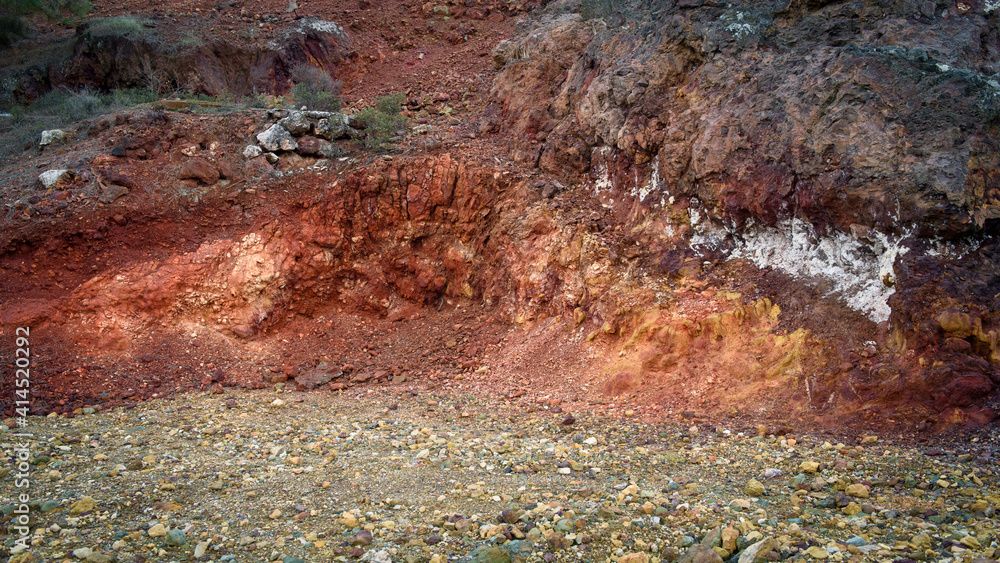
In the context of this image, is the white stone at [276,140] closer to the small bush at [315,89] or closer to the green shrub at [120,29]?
the small bush at [315,89]

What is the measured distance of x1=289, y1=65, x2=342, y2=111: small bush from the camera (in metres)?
12.3

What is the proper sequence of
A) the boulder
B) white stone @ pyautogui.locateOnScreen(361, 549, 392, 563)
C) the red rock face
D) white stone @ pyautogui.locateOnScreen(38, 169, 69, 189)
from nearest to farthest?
1. white stone @ pyautogui.locateOnScreen(361, 549, 392, 563)
2. the red rock face
3. white stone @ pyautogui.locateOnScreen(38, 169, 69, 189)
4. the boulder

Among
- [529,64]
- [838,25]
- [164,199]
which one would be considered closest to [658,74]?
[838,25]

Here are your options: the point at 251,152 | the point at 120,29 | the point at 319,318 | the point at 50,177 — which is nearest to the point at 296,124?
the point at 251,152

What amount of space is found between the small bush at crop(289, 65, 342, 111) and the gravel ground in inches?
290

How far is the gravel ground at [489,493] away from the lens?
407 cm

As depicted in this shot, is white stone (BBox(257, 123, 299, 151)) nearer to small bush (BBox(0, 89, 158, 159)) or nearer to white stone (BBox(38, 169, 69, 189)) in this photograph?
white stone (BBox(38, 169, 69, 189))

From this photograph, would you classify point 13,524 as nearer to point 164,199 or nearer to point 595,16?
point 164,199

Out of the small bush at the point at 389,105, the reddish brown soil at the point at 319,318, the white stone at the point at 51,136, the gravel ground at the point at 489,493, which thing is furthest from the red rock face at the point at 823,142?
the white stone at the point at 51,136

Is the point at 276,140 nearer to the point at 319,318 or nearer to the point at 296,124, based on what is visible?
the point at 296,124

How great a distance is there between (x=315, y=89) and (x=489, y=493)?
35.2ft

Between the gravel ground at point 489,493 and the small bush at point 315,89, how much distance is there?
24.1 ft

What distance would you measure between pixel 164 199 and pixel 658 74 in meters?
8.06

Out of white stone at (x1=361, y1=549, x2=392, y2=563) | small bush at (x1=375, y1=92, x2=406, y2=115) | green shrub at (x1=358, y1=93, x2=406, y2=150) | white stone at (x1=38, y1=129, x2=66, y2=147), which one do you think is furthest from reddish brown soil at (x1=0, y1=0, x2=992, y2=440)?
white stone at (x1=361, y1=549, x2=392, y2=563)
